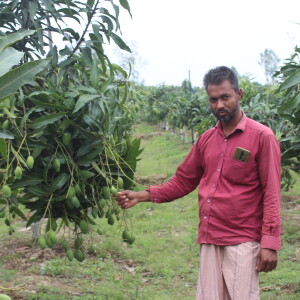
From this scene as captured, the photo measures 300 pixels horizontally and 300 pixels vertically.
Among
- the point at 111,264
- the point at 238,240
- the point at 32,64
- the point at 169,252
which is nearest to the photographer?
the point at 32,64

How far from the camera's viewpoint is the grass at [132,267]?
370 centimetres

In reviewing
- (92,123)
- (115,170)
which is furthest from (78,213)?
(92,123)

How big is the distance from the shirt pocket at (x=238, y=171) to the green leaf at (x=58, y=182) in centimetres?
71

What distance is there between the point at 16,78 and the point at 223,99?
1231 millimetres

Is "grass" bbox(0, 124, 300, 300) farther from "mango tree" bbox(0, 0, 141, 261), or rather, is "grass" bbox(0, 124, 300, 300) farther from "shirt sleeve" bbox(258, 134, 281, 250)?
"shirt sleeve" bbox(258, 134, 281, 250)

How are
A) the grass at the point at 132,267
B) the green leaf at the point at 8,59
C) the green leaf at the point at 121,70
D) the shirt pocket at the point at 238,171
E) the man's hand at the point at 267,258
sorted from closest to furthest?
the green leaf at the point at 8,59
the man's hand at the point at 267,258
the shirt pocket at the point at 238,171
the green leaf at the point at 121,70
the grass at the point at 132,267

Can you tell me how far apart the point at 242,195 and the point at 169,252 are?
3.39 metres

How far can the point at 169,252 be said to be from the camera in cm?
522

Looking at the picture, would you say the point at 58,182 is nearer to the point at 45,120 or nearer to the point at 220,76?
the point at 45,120

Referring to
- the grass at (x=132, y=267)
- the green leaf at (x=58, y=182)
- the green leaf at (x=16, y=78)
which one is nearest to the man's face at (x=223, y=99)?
the green leaf at (x=58, y=182)

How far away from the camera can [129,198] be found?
7.43 feet

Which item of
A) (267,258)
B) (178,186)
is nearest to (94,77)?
(178,186)

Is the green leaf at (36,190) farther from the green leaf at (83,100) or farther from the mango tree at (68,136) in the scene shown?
the green leaf at (83,100)

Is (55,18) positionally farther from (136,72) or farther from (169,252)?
(136,72)
